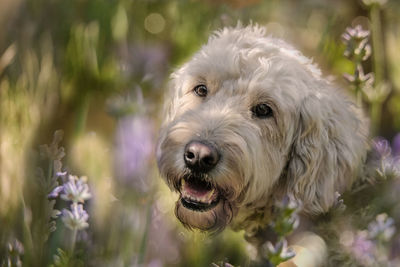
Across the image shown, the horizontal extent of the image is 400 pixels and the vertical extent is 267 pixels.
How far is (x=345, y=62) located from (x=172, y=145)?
110 centimetres

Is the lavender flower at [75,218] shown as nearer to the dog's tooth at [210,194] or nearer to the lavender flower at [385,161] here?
the dog's tooth at [210,194]

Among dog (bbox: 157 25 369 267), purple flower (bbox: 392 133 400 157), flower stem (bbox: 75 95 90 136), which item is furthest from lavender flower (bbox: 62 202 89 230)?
purple flower (bbox: 392 133 400 157)

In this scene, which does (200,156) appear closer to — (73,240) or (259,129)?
(259,129)

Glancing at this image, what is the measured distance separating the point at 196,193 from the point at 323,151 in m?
0.57

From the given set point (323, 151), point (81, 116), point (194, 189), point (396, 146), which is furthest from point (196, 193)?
point (396, 146)

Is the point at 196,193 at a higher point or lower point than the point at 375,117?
lower

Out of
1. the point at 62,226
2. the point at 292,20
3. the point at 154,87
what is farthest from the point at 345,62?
the point at 62,226

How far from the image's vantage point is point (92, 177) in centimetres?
200

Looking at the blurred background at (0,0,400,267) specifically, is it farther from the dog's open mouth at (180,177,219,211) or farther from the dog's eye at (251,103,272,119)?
the dog's eye at (251,103,272,119)

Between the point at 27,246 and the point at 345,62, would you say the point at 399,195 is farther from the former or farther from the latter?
the point at 27,246

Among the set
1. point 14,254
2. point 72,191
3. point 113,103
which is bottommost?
point 14,254

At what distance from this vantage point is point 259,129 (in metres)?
2.06

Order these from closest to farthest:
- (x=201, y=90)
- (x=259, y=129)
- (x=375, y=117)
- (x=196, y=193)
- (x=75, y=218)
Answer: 1. (x=75, y=218)
2. (x=196, y=193)
3. (x=259, y=129)
4. (x=201, y=90)
5. (x=375, y=117)

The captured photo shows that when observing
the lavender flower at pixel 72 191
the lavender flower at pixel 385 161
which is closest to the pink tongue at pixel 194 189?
the lavender flower at pixel 72 191
